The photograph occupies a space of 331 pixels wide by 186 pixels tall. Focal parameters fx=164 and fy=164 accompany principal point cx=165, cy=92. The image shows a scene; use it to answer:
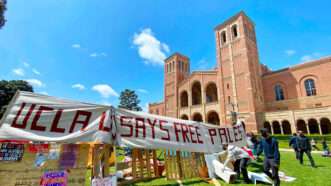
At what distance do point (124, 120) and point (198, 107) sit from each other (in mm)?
30787

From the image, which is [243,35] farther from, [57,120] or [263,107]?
[57,120]

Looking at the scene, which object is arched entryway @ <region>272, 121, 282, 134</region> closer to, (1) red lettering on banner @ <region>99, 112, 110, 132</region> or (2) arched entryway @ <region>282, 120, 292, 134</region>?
(2) arched entryway @ <region>282, 120, 292, 134</region>

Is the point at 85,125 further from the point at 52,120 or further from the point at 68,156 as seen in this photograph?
the point at 68,156

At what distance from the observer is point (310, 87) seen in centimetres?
2436

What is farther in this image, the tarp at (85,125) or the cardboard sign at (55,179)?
the cardboard sign at (55,179)

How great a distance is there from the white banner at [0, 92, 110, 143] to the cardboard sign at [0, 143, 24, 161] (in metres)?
0.66

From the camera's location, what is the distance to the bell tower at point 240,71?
82.7 ft

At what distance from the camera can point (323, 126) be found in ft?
73.1

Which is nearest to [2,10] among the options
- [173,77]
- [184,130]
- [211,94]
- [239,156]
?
[184,130]

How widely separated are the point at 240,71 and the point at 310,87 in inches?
390

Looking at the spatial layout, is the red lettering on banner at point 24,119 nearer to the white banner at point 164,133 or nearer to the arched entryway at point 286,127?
the white banner at point 164,133

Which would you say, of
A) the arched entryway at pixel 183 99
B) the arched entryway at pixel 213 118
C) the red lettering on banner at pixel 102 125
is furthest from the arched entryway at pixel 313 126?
the red lettering on banner at pixel 102 125

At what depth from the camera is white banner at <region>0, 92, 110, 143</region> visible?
8.54ft

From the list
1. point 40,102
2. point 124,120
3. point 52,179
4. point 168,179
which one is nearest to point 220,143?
point 168,179
